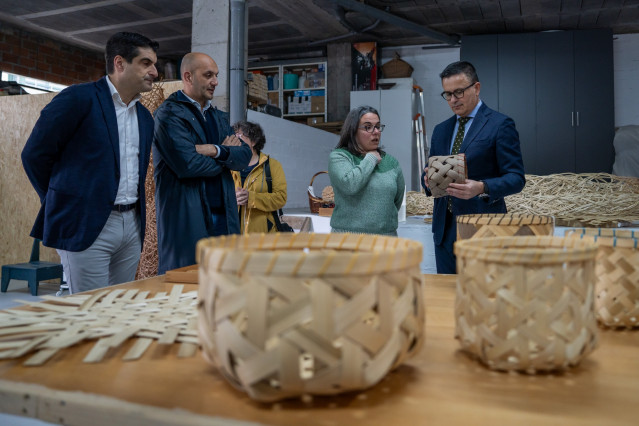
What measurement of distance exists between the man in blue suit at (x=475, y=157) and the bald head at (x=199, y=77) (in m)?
1.06

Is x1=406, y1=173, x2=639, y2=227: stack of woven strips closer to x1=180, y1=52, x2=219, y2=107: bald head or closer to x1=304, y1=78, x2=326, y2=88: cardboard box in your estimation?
x1=180, y1=52, x2=219, y2=107: bald head

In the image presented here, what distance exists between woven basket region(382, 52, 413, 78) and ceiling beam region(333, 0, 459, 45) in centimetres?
68

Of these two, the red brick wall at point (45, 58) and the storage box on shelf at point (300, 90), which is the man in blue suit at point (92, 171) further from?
the storage box on shelf at point (300, 90)

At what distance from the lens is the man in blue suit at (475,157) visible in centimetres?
199

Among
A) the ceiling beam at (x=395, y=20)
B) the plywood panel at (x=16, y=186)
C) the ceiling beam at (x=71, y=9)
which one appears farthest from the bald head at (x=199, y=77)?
the ceiling beam at (x=71, y=9)

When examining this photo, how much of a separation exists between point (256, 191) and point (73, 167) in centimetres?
139

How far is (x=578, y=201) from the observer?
11.5ft

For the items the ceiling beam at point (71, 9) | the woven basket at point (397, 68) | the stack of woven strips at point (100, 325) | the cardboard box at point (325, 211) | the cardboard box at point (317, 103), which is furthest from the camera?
the cardboard box at point (317, 103)

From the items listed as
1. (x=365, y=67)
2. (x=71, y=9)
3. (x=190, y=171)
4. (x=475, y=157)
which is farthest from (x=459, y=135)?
(x=71, y=9)

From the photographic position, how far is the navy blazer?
5.77ft

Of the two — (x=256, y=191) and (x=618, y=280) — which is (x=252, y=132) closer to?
(x=256, y=191)

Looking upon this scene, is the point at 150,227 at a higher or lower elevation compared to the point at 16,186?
lower

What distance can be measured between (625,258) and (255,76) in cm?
559

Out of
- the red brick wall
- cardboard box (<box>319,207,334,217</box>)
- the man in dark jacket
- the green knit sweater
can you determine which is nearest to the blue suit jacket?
the green knit sweater
